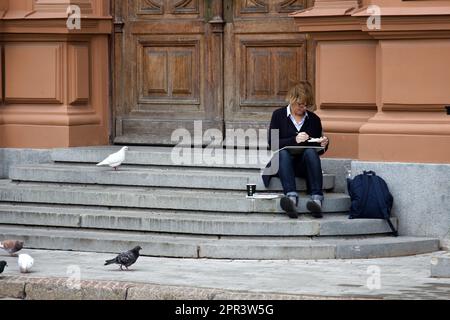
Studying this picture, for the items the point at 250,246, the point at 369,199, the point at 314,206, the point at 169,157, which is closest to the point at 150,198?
the point at 169,157

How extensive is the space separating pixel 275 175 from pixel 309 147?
0.46 meters

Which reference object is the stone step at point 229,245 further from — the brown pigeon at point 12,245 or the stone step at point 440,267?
the stone step at point 440,267

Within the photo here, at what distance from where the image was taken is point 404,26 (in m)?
14.3

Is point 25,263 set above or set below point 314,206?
below

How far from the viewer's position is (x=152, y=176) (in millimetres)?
15062

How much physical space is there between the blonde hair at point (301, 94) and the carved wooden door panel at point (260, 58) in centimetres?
99

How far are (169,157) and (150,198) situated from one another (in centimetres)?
87

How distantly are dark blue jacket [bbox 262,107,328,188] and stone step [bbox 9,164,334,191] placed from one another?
1.16 ft

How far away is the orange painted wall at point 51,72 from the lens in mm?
16172

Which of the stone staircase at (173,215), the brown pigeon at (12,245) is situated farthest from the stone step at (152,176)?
the brown pigeon at (12,245)

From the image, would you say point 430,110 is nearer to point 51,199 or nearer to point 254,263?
point 254,263

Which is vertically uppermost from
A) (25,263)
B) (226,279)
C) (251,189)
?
(251,189)

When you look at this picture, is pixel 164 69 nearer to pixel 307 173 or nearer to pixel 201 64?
pixel 201 64
